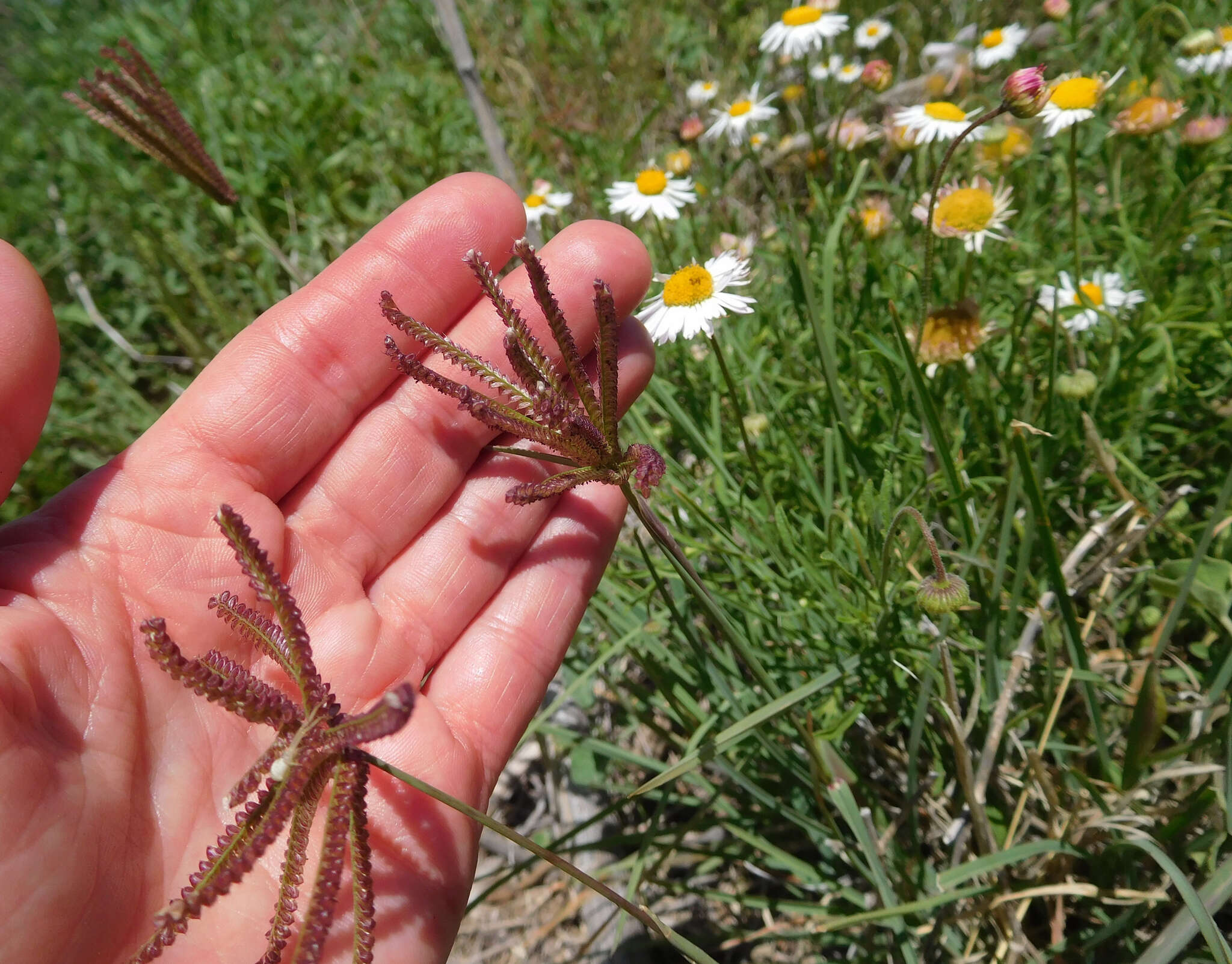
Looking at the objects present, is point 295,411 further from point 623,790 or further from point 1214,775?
point 1214,775

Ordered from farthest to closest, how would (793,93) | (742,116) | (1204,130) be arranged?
(793,93)
(742,116)
(1204,130)

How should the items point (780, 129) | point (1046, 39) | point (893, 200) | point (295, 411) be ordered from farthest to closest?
point (780, 129) → point (1046, 39) → point (893, 200) → point (295, 411)

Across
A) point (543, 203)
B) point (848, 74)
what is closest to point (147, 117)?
point (543, 203)

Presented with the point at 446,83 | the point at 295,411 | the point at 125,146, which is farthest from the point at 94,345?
the point at 295,411

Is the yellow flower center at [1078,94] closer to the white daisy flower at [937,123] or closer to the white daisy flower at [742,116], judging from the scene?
the white daisy flower at [937,123]

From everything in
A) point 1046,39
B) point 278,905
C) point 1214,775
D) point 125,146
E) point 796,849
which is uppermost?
point 125,146

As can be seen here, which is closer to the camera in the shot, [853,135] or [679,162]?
[853,135]

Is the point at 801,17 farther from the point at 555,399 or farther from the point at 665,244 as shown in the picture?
the point at 555,399
